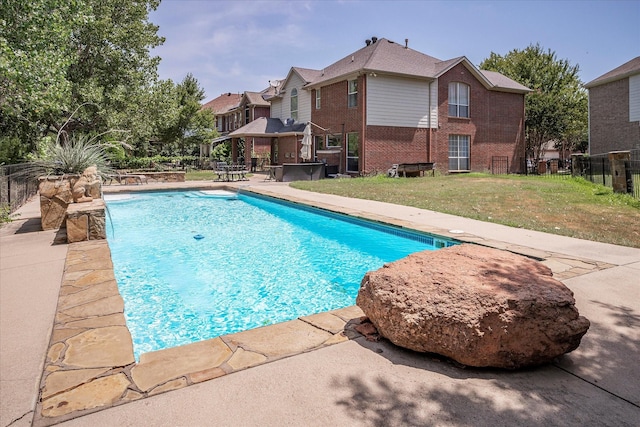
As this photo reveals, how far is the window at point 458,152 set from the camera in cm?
2448

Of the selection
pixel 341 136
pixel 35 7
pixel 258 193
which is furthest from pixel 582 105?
pixel 35 7

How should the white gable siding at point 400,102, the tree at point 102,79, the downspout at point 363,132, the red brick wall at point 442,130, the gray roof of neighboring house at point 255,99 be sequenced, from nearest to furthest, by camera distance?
the tree at point 102,79 < the downspout at point 363,132 < the white gable siding at point 400,102 < the red brick wall at point 442,130 < the gray roof of neighboring house at point 255,99

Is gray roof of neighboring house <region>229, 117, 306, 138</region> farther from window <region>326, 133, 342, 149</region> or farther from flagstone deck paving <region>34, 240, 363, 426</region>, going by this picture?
flagstone deck paving <region>34, 240, 363, 426</region>

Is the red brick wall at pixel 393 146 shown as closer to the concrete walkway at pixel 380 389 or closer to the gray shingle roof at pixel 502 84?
the gray shingle roof at pixel 502 84

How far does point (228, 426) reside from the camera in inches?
77.4

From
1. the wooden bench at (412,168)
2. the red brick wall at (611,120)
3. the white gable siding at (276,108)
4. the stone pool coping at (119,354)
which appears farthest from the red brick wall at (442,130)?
the stone pool coping at (119,354)

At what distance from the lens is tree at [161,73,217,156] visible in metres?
31.6

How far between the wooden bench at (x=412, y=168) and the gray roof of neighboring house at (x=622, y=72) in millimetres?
11593

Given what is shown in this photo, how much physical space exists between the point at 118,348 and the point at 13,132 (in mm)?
21563

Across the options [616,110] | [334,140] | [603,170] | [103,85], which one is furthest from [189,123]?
[616,110]

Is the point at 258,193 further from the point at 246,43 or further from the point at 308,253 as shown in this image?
the point at 246,43

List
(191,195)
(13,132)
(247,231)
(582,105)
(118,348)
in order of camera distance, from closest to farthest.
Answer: (118,348) → (247,231) → (191,195) → (13,132) → (582,105)

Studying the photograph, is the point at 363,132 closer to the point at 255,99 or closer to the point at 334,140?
the point at 334,140

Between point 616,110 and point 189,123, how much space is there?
2827 centimetres
